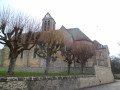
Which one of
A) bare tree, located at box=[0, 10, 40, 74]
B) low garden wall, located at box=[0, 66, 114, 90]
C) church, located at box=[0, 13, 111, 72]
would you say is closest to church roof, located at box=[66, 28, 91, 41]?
church, located at box=[0, 13, 111, 72]

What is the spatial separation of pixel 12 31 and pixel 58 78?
601 cm

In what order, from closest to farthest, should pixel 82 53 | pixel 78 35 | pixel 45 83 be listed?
pixel 45 83
pixel 82 53
pixel 78 35

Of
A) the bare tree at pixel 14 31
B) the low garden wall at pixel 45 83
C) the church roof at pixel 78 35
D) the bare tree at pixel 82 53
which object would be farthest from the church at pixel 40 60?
the bare tree at pixel 14 31

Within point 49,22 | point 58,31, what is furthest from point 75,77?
point 49,22

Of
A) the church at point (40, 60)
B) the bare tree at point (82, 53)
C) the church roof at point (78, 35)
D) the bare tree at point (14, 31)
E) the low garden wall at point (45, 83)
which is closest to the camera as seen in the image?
the low garden wall at point (45, 83)

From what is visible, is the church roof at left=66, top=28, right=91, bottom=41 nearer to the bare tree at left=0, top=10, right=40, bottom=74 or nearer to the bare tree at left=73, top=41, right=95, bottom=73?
the bare tree at left=73, top=41, right=95, bottom=73

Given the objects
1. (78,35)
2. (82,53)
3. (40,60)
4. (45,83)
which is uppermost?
(78,35)

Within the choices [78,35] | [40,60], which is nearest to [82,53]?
[78,35]

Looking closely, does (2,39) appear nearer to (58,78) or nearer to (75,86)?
(58,78)

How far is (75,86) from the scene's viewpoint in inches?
483

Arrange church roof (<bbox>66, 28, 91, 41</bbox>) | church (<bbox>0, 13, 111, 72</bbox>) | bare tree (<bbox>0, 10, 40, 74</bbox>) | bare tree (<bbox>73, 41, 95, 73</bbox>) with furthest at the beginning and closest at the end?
church roof (<bbox>66, 28, 91, 41</bbox>) < church (<bbox>0, 13, 111, 72</bbox>) < bare tree (<bbox>73, 41, 95, 73</bbox>) < bare tree (<bbox>0, 10, 40, 74</bbox>)

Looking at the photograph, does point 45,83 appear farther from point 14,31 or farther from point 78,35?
point 78,35

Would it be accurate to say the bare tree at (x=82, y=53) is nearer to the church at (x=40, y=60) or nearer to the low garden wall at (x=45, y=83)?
the church at (x=40, y=60)

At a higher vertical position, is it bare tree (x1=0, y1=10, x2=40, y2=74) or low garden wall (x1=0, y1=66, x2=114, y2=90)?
bare tree (x1=0, y1=10, x2=40, y2=74)
